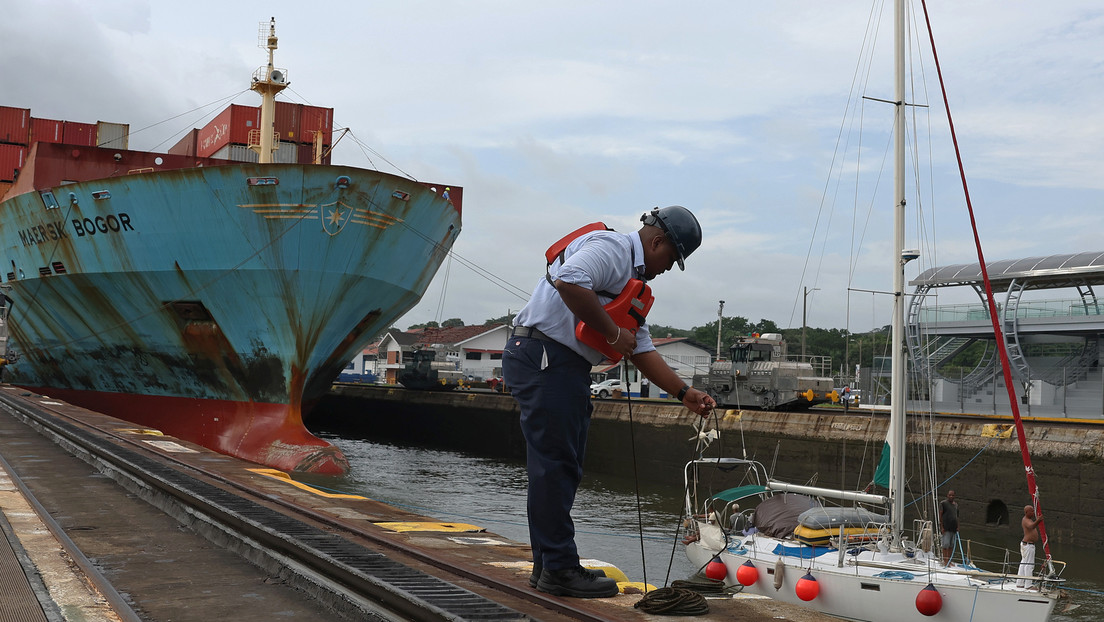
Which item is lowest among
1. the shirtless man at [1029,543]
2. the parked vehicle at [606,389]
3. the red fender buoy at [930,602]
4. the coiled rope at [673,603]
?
the red fender buoy at [930,602]

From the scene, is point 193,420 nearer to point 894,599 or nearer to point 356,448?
point 356,448

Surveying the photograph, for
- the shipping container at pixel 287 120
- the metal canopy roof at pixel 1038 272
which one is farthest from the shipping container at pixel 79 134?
the metal canopy roof at pixel 1038 272

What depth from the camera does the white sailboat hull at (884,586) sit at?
9.10m

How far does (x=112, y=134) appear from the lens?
96.1 ft

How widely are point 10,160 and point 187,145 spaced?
18.1 feet

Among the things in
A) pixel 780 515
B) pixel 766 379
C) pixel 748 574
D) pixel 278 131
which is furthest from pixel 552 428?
pixel 278 131

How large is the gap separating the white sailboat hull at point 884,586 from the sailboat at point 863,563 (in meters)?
0.01

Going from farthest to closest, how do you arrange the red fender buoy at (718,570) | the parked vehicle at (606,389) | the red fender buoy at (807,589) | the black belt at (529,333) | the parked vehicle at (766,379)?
1. the parked vehicle at (606,389)
2. the parked vehicle at (766,379)
3. the red fender buoy at (718,570)
4. the red fender buoy at (807,589)
5. the black belt at (529,333)

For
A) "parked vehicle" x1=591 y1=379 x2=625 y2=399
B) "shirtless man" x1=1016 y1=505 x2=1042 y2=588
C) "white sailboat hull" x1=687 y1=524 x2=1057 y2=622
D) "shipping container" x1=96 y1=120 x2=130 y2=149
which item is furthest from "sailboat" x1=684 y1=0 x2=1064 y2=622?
"parked vehicle" x1=591 y1=379 x2=625 y2=399

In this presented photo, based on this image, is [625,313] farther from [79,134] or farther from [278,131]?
[79,134]

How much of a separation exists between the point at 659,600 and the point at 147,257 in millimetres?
18660

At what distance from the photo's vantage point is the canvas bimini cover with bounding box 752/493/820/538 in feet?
38.0

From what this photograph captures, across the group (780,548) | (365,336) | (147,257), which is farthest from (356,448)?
(780,548)

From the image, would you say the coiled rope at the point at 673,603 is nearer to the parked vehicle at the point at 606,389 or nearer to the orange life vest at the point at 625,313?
the orange life vest at the point at 625,313
